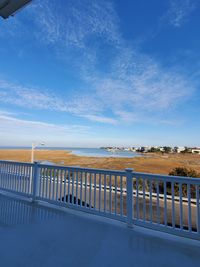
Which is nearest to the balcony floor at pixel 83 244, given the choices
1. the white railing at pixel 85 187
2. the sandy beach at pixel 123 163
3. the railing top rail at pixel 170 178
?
the white railing at pixel 85 187

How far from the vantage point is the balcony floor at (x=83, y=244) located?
Result: 179 cm

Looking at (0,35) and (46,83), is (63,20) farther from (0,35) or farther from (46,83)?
(46,83)

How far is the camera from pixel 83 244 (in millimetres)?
2125

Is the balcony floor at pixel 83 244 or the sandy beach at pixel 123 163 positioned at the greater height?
the balcony floor at pixel 83 244

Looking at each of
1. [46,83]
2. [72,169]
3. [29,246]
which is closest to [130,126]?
[46,83]

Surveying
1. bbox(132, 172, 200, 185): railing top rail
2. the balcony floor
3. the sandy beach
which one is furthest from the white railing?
the sandy beach

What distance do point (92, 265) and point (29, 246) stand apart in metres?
0.80

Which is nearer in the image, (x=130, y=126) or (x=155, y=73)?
(x=155, y=73)

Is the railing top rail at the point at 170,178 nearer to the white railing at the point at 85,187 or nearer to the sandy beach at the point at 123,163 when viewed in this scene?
the white railing at the point at 85,187

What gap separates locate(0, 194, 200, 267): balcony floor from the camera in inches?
70.3

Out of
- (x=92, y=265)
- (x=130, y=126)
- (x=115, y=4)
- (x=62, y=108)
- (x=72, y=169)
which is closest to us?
(x=92, y=265)

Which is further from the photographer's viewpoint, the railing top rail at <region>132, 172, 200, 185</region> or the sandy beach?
the sandy beach

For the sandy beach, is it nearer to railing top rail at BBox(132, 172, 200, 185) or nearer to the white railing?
the white railing

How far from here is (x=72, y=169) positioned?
133 inches
